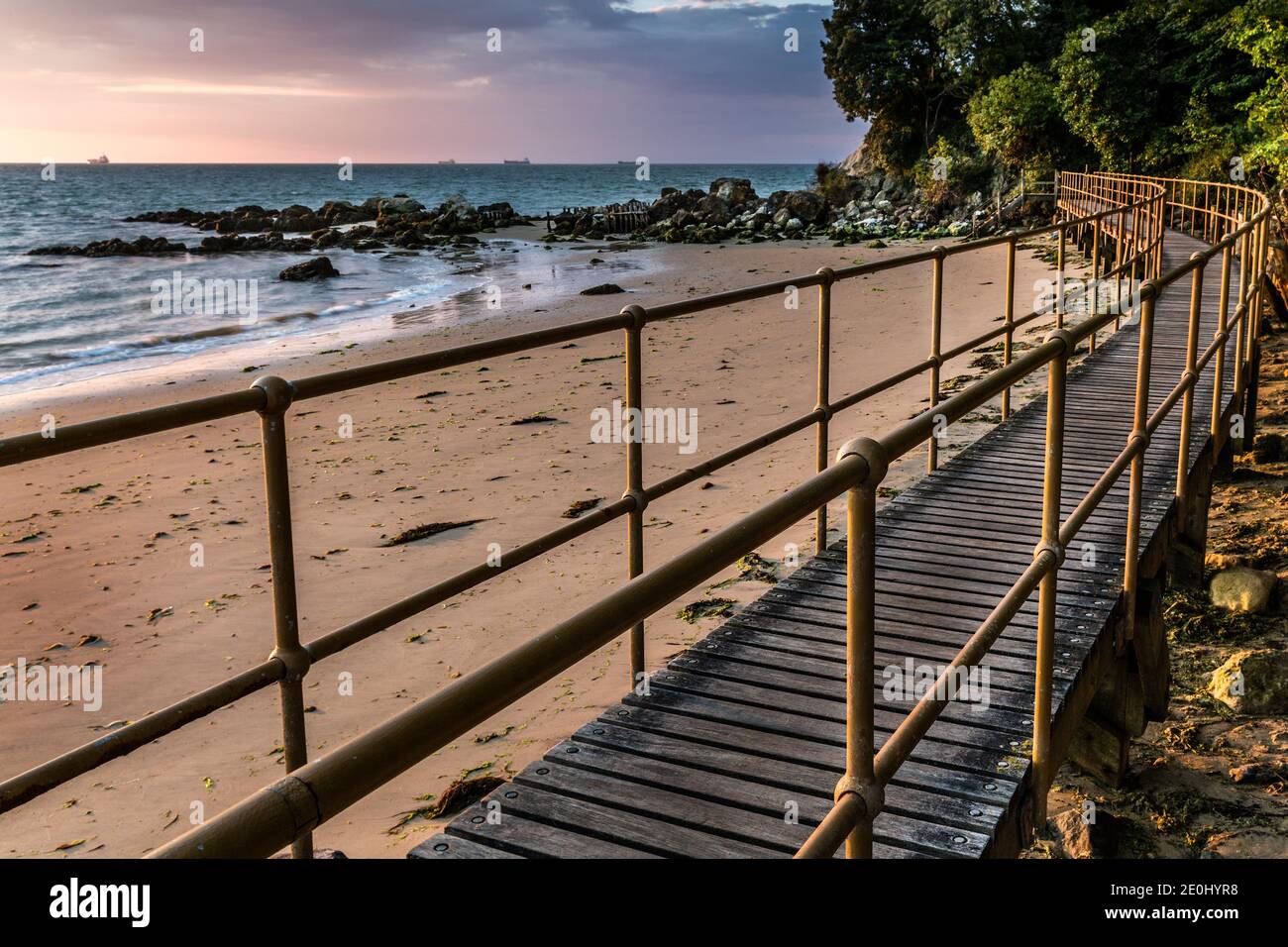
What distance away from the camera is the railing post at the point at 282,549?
101 inches

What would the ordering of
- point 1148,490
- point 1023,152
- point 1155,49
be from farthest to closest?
1. point 1023,152
2. point 1155,49
3. point 1148,490

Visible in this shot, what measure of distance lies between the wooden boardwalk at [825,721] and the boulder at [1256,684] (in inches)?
25.3

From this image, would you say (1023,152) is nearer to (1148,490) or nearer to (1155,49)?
(1155,49)

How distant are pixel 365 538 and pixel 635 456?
4.54 meters

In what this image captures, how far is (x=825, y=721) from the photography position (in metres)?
3.51

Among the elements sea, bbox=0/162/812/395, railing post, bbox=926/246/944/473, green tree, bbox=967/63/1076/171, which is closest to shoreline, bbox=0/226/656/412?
sea, bbox=0/162/812/395

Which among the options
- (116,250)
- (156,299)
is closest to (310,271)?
(156,299)

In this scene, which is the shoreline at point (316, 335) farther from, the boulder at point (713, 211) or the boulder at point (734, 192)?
the boulder at point (734, 192)

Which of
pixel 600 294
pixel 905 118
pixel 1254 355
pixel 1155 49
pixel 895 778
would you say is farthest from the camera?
pixel 905 118

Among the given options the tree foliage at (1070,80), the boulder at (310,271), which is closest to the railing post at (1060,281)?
the tree foliage at (1070,80)

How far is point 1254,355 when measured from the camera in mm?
8953

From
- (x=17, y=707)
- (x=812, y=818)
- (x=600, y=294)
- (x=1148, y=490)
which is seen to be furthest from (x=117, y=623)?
(x=600, y=294)

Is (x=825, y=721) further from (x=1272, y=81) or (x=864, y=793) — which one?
(x=1272, y=81)
